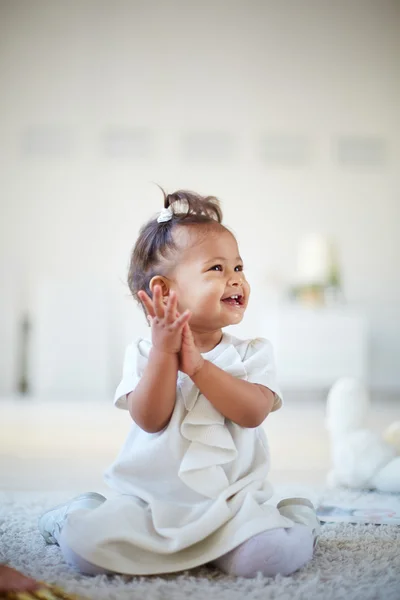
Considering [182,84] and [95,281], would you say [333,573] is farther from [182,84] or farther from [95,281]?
[182,84]

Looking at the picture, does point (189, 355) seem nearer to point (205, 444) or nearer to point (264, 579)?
point (205, 444)

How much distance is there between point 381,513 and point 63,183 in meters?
4.48

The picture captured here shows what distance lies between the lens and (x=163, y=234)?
118cm

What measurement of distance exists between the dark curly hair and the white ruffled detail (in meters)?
0.21

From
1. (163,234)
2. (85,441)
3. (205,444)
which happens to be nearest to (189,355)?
(205,444)

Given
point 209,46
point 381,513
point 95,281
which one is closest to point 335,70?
point 209,46

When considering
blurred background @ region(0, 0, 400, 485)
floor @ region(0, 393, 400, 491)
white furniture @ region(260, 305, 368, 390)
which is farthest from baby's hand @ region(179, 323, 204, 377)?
blurred background @ region(0, 0, 400, 485)

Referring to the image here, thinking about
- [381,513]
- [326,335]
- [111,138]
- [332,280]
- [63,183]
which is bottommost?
[381,513]

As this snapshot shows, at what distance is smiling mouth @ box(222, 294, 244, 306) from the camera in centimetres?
114

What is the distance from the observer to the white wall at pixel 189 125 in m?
5.36

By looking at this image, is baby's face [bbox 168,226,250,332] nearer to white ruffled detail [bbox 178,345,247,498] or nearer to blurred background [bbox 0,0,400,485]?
white ruffled detail [bbox 178,345,247,498]

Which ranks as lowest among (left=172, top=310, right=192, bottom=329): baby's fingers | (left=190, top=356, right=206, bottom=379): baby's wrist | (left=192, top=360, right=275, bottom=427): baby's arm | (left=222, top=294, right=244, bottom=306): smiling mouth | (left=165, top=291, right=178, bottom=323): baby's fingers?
→ (left=192, top=360, right=275, bottom=427): baby's arm

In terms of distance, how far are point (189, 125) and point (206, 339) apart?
4474 millimetres

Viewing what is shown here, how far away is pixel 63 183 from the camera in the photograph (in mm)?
5449
